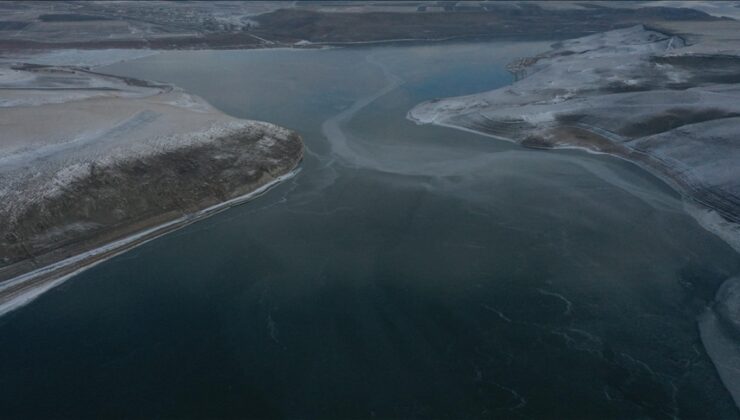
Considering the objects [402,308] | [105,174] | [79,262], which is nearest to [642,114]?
[402,308]

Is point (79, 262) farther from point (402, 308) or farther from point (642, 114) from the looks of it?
point (642, 114)

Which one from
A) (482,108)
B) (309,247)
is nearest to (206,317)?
(309,247)

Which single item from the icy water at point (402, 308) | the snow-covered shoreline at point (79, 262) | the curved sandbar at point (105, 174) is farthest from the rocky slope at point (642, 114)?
the snow-covered shoreline at point (79, 262)

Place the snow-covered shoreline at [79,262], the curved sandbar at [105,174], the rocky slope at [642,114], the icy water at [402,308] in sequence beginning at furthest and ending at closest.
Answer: the rocky slope at [642,114], the curved sandbar at [105,174], the snow-covered shoreline at [79,262], the icy water at [402,308]

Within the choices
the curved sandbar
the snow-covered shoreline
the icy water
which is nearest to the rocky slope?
the icy water

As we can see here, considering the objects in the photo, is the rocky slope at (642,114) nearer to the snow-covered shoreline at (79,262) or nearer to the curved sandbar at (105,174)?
the curved sandbar at (105,174)

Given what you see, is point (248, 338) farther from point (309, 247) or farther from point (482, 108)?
point (482, 108)
